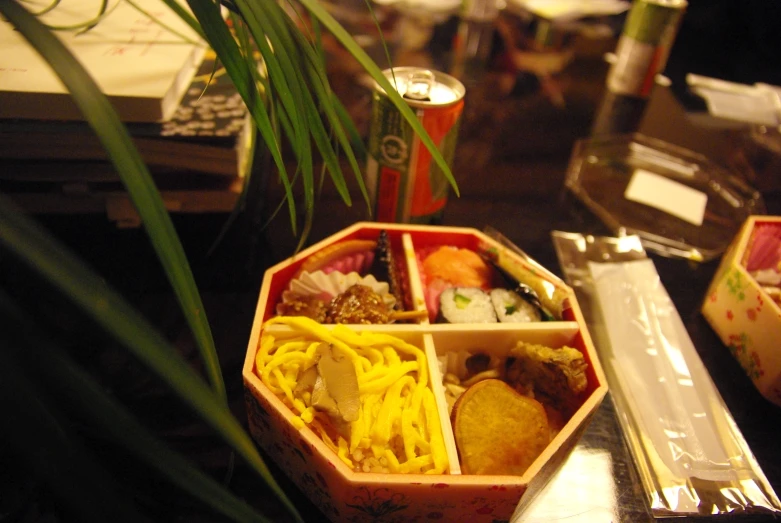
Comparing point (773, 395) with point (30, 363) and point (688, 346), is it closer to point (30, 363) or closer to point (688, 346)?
point (688, 346)

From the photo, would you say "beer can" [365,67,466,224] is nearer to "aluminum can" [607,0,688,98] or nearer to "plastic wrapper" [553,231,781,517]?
"plastic wrapper" [553,231,781,517]

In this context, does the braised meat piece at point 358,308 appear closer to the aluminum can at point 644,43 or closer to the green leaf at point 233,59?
the green leaf at point 233,59

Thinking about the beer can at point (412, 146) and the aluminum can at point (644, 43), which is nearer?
the beer can at point (412, 146)

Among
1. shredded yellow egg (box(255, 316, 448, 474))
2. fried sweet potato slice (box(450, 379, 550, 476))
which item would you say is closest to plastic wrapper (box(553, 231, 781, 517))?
fried sweet potato slice (box(450, 379, 550, 476))

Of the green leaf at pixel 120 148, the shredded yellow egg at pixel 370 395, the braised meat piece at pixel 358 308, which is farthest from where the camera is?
the braised meat piece at pixel 358 308

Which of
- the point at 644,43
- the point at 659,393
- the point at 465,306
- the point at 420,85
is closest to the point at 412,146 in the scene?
the point at 420,85

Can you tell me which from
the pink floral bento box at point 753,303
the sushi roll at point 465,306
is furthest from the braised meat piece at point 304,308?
the pink floral bento box at point 753,303

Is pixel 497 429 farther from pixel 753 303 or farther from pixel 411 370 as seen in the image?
pixel 753 303
